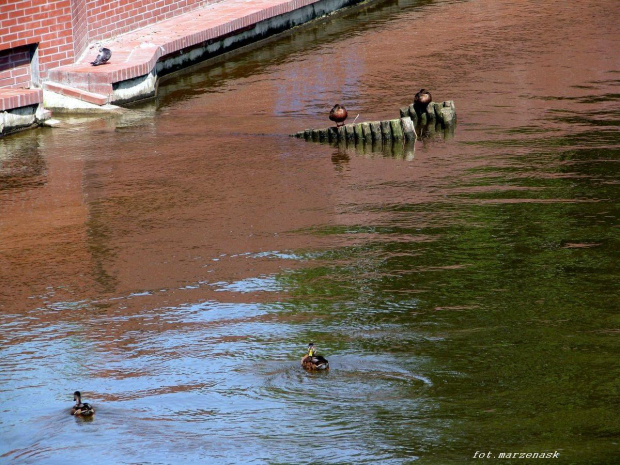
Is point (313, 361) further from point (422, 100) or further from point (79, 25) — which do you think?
point (79, 25)

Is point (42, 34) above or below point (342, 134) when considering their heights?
above

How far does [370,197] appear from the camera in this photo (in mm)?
10984

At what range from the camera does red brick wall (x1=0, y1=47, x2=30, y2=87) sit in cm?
1458

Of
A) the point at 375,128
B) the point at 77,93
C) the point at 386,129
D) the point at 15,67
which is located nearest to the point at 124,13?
the point at 77,93

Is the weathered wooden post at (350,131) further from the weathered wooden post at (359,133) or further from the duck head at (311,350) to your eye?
the duck head at (311,350)

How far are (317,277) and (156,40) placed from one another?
9037mm

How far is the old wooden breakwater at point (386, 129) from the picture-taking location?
13.0 m

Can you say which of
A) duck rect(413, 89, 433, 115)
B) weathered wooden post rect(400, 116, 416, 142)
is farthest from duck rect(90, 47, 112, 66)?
weathered wooden post rect(400, 116, 416, 142)

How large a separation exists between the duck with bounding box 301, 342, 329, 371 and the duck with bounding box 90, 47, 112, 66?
30.6ft

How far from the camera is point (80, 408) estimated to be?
6.74 m

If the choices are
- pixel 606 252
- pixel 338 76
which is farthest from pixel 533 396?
pixel 338 76

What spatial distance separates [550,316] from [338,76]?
8812 millimetres

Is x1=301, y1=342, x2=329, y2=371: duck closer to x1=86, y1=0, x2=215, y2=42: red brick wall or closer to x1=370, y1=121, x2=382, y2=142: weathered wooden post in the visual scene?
x1=370, y1=121, x2=382, y2=142: weathered wooden post

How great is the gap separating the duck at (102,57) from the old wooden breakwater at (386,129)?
3.62m
